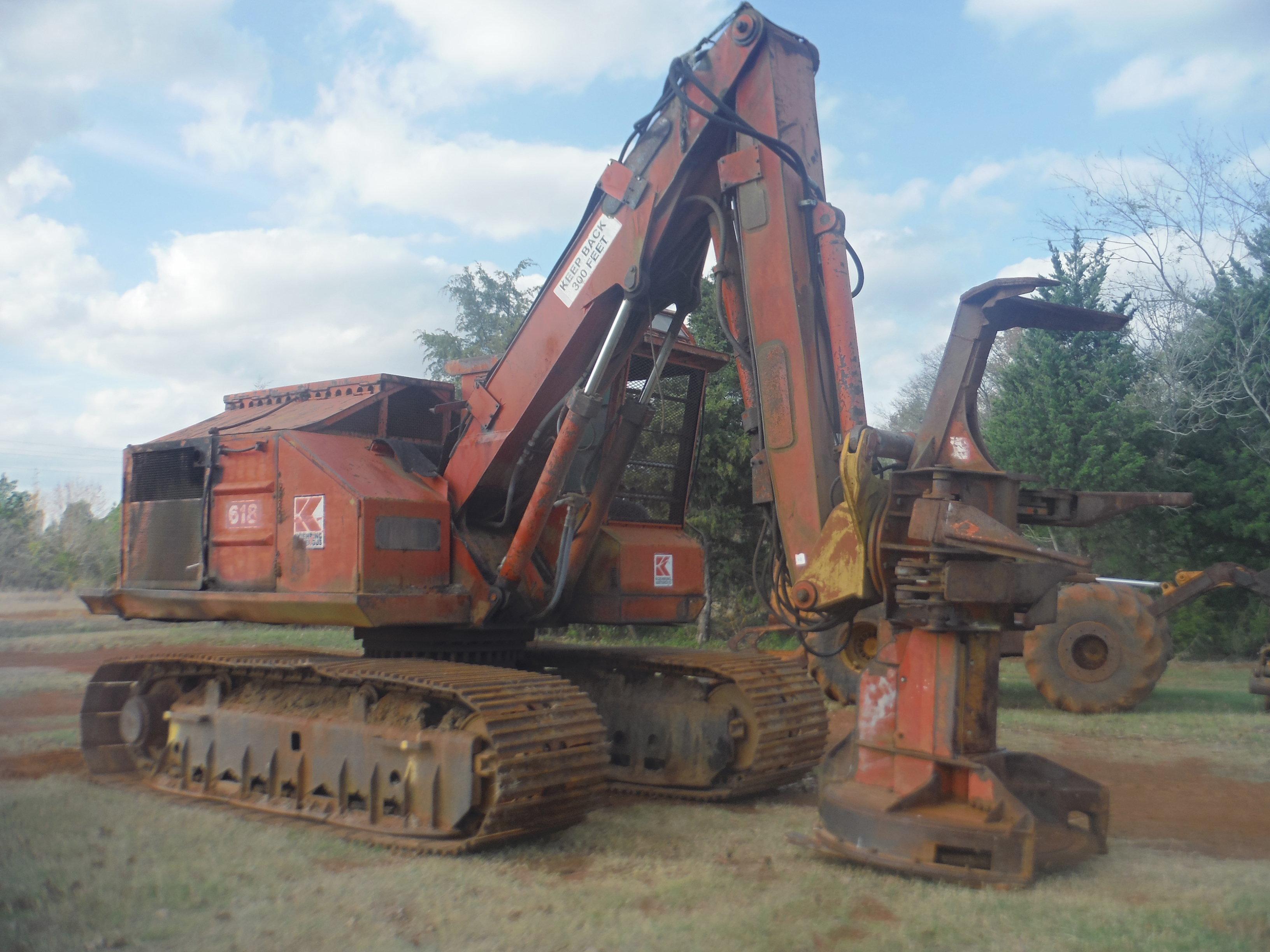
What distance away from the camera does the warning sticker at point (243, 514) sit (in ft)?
22.3

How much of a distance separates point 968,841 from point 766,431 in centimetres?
200

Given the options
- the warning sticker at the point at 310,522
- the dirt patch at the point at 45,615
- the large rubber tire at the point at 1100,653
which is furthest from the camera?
the dirt patch at the point at 45,615

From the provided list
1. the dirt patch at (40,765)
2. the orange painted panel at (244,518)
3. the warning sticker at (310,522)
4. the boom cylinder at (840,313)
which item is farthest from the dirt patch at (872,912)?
the dirt patch at (40,765)

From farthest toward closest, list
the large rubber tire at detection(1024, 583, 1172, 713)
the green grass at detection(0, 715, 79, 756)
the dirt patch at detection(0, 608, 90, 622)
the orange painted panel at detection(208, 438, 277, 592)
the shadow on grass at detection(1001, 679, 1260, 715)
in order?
the dirt patch at detection(0, 608, 90, 622)
the shadow on grass at detection(1001, 679, 1260, 715)
the large rubber tire at detection(1024, 583, 1172, 713)
the green grass at detection(0, 715, 79, 756)
the orange painted panel at detection(208, 438, 277, 592)

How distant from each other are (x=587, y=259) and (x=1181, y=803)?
16.1 ft

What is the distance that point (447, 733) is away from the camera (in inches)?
214

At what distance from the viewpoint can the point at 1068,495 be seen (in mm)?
5023

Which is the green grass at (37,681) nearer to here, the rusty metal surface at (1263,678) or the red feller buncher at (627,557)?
the red feller buncher at (627,557)

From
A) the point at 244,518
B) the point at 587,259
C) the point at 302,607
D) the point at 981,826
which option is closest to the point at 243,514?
the point at 244,518

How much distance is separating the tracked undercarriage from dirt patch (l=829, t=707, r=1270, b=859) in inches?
74.5

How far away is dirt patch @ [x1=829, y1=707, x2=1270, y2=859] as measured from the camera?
5.62 meters

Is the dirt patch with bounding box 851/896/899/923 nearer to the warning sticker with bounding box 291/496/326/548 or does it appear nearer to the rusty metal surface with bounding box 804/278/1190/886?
the rusty metal surface with bounding box 804/278/1190/886

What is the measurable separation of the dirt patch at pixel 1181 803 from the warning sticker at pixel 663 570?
2.37 metres

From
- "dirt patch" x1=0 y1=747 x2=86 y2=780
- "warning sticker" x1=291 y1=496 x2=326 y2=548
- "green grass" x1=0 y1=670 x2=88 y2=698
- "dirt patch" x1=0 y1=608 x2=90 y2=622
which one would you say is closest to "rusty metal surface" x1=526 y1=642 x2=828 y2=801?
"warning sticker" x1=291 y1=496 x2=326 y2=548
